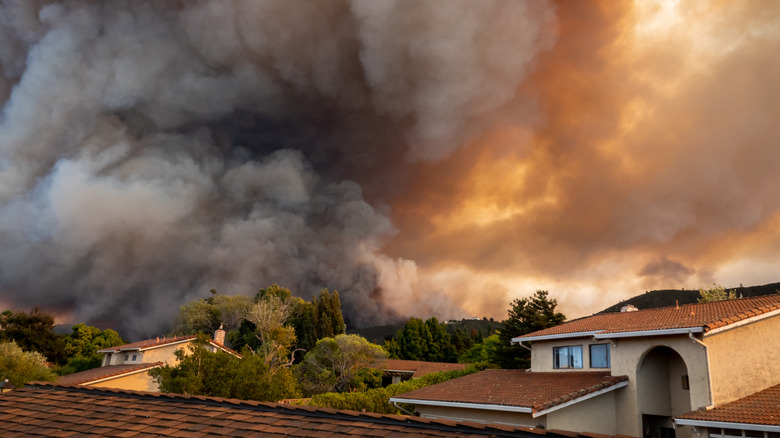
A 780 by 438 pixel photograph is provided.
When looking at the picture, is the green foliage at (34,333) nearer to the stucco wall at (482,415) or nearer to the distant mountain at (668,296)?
the stucco wall at (482,415)

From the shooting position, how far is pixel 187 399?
7.75 metres

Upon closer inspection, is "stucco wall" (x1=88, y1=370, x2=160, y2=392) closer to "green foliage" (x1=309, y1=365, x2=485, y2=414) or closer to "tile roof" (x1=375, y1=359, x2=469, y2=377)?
"green foliage" (x1=309, y1=365, x2=485, y2=414)

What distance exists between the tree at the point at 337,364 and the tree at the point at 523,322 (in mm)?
17971

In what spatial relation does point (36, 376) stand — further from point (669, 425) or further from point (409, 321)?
point (409, 321)

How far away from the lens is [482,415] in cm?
2123

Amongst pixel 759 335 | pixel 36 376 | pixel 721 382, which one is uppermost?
pixel 759 335

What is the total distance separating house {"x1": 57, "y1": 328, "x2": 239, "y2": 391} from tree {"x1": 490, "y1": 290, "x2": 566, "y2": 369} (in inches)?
994

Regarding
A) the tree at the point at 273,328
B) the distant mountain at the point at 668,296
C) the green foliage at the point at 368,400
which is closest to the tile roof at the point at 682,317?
the green foliage at the point at 368,400

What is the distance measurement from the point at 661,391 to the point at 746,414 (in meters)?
6.51

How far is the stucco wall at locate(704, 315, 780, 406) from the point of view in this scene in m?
18.1

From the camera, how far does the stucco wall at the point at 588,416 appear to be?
62.9 feet

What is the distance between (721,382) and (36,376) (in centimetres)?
4413

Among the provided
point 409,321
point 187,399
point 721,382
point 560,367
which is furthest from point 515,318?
point 409,321

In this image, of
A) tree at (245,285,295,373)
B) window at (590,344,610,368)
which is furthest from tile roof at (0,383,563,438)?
tree at (245,285,295,373)
